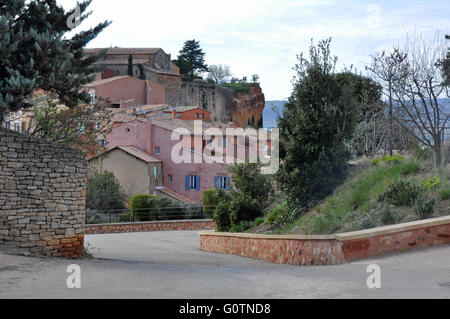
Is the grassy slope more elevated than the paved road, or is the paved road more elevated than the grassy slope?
the grassy slope

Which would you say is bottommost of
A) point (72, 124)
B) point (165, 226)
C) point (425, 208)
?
point (165, 226)

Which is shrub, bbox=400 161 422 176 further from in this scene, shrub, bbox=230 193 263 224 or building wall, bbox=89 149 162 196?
building wall, bbox=89 149 162 196

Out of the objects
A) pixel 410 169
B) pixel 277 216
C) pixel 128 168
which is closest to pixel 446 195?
pixel 410 169

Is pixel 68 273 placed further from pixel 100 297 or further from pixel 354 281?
pixel 354 281

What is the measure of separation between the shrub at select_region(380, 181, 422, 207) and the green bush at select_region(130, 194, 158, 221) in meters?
25.3

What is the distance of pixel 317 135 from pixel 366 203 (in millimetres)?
3329

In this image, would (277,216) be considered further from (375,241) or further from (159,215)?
(159,215)

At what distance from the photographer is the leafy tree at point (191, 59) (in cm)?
10406

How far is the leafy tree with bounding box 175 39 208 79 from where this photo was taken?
104062 millimetres

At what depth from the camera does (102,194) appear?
130ft

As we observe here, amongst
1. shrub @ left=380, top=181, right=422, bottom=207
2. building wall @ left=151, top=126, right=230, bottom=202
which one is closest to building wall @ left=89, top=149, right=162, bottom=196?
building wall @ left=151, top=126, right=230, bottom=202

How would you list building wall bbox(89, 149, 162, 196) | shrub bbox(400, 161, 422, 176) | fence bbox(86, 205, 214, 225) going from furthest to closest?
building wall bbox(89, 149, 162, 196) → fence bbox(86, 205, 214, 225) → shrub bbox(400, 161, 422, 176)

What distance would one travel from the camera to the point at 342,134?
52.0ft

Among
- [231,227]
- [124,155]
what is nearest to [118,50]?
[124,155]
